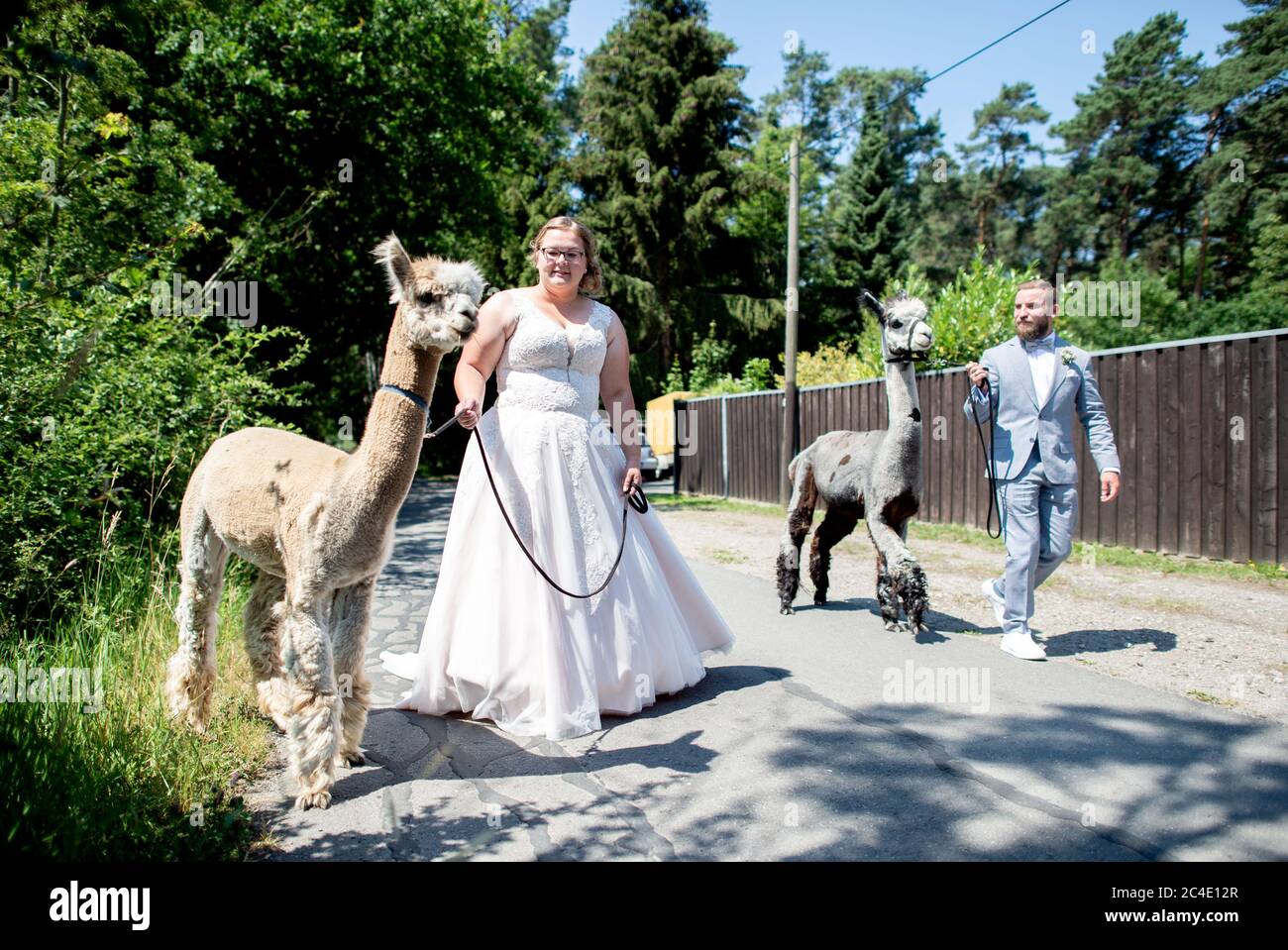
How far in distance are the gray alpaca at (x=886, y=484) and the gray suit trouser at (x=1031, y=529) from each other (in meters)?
0.66

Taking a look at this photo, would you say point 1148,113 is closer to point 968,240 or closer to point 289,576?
point 968,240

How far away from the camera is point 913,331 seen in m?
5.96

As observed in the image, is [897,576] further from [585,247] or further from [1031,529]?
[585,247]

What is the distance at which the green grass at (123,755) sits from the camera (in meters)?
2.77

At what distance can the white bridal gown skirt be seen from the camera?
420cm

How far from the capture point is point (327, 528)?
11.3ft

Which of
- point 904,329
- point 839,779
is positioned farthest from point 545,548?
point 904,329

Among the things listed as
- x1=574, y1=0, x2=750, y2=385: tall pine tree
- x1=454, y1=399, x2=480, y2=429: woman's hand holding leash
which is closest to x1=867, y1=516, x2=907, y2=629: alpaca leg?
x1=454, y1=399, x2=480, y2=429: woman's hand holding leash

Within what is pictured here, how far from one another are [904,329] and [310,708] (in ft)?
Answer: 15.6

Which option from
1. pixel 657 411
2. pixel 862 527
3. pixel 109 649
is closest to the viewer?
pixel 109 649

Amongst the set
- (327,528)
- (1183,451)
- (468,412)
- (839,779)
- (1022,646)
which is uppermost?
(468,412)

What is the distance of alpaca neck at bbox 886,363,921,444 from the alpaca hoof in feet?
15.2

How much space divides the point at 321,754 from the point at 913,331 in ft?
15.6
